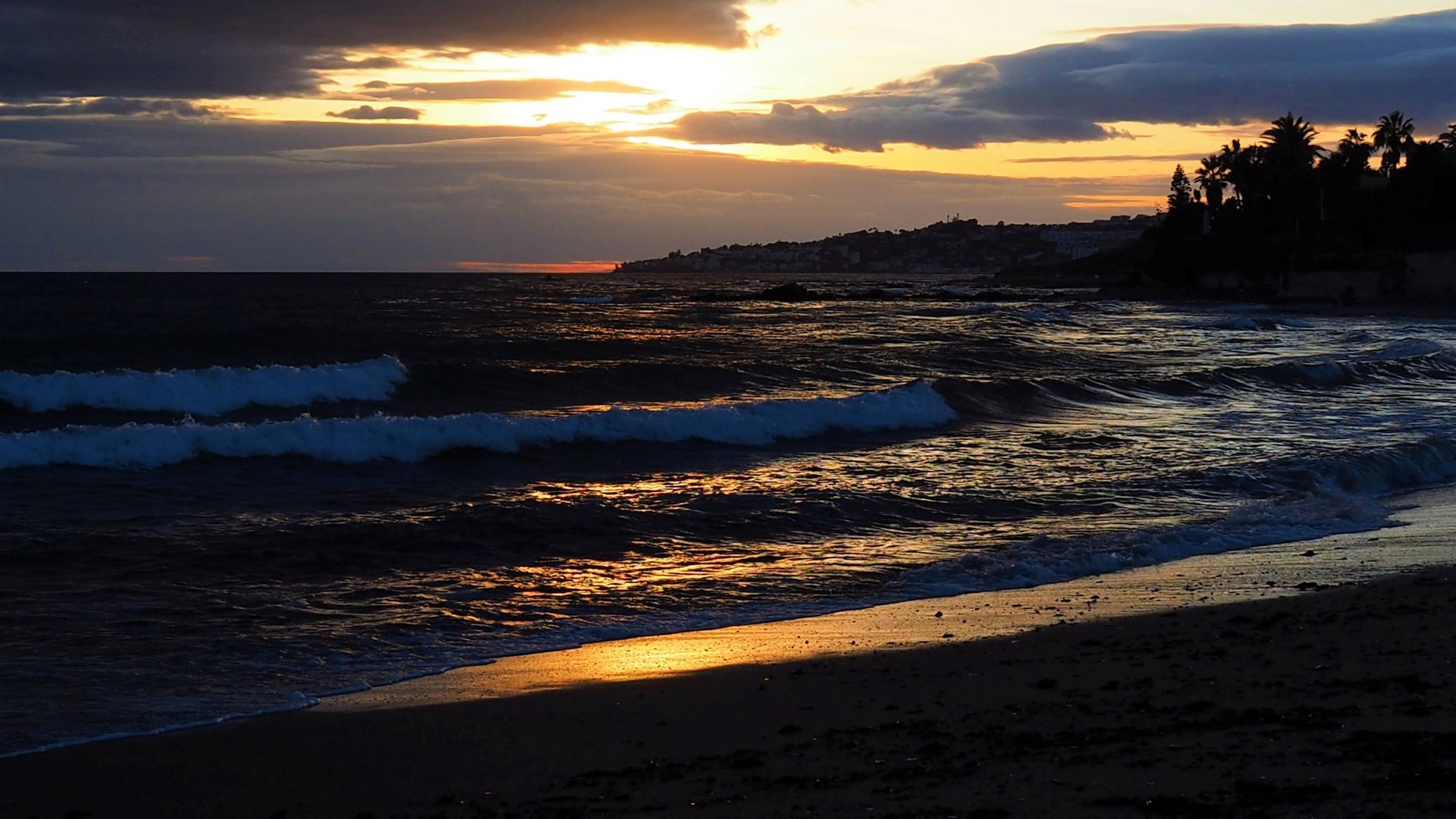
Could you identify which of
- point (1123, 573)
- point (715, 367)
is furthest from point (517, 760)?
point (715, 367)

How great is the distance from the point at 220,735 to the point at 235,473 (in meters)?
10.2

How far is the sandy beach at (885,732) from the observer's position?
504 cm

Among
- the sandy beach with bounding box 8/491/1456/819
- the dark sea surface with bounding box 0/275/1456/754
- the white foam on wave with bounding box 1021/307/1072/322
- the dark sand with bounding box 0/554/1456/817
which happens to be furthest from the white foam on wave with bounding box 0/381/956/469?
the white foam on wave with bounding box 1021/307/1072/322

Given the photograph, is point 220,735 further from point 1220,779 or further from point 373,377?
point 373,377

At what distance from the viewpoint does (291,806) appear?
5496 mm

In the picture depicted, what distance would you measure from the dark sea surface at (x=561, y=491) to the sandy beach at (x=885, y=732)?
30.3 inches

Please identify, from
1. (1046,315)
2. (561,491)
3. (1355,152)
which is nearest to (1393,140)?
(1355,152)

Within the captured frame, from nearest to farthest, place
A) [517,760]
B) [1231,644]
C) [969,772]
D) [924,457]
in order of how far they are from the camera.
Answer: [969,772] < [517,760] < [1231,644] < [924,457]

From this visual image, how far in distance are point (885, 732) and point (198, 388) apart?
21.6m

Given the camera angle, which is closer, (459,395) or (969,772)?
(969,772)

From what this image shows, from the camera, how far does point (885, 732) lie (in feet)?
20.3

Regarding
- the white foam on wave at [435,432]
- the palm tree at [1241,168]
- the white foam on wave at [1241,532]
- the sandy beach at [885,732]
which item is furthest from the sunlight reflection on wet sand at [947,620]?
the palm tree at [1241,168]

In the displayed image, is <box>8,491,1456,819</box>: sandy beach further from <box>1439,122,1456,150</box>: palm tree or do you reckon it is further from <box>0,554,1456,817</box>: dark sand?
<box>1439,122,1456,150</box>: palm tree

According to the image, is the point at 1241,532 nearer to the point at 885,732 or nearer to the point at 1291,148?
the point at 885,732
